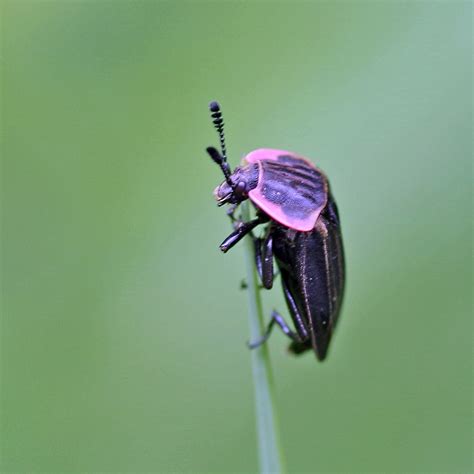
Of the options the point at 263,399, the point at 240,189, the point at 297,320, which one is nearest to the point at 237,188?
the point at 240,189

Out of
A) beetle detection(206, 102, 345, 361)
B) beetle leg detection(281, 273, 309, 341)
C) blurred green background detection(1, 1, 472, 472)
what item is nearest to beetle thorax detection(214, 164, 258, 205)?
beetle detection(206, 102, 345, 361)

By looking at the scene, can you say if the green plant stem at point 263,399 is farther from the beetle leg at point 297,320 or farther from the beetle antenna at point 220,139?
the beetle leg at point 297,320

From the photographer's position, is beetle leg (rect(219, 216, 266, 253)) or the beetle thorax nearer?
beetle leg (rect(219, 216, 266, 253))

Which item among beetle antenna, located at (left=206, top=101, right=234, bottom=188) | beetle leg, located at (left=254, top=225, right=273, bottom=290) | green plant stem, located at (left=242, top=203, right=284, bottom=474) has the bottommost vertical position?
green plant stem, located at (left=242, top=203, right=284, bottom=474)

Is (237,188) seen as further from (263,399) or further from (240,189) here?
(263,399)

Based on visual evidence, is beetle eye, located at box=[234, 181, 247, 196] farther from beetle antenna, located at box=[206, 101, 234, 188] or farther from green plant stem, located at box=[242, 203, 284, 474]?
green plant stem, located at box=[242, 203, 284, 474]

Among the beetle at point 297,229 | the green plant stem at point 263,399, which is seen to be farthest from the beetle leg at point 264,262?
the green plant stem at point 263,399

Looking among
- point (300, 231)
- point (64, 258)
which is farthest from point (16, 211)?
point (300, 231)
